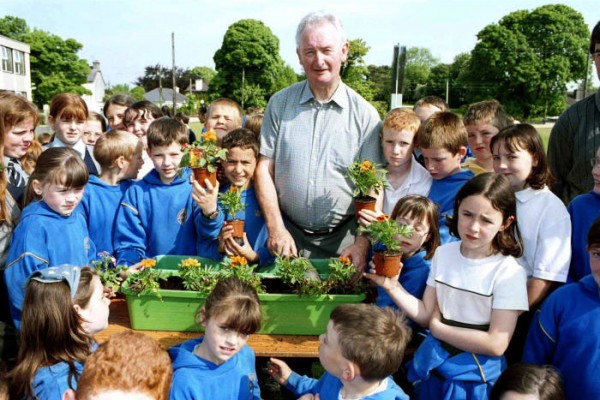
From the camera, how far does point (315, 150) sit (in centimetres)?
360

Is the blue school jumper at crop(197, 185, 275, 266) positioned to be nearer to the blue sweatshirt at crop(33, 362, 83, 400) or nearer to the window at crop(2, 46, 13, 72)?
the blue sweatshirt at crop(33, 362, 83, 400)

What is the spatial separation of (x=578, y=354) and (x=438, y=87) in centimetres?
6010

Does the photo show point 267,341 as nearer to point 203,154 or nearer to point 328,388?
point 328,388

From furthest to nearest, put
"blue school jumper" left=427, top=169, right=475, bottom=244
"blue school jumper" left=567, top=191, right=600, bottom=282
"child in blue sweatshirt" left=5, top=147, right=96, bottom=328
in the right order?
1. "blue school jumper" left=427, top=169, right=475, bottom=244
2. "child in blue sweatshirt" left=5, top=147, right=96, bottom=328
3. "blue school jumper" left=567, top=191, right=600, bottom=282

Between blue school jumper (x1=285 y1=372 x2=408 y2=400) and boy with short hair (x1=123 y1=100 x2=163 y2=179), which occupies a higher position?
boy with short hair (x1=123 y1=100 x2=163 y2=179)

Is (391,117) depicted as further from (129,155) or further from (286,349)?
(129,155)

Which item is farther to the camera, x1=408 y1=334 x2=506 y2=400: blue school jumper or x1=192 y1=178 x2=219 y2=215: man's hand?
x1=192 y1=178 x2=219 y2=215: man's hand

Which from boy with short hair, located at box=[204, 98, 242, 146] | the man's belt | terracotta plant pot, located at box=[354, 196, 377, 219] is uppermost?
boy with short hair, located at box=[204, 98, 242, 146]

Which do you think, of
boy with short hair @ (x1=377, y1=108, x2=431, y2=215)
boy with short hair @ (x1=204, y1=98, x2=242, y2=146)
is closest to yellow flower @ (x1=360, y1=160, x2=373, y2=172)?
boy with short hair @ (x1=377, y1=108, x2=431, y2=215)

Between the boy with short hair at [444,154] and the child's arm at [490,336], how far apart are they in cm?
99

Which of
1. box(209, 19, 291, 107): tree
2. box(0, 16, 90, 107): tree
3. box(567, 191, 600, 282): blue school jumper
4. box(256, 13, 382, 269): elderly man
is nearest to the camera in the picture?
box(567, 191, 600, 282): blue school jumper

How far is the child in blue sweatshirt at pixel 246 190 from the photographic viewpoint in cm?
353

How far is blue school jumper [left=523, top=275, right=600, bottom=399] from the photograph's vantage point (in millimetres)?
2281

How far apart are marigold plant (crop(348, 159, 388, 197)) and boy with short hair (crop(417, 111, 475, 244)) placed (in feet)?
1.57
